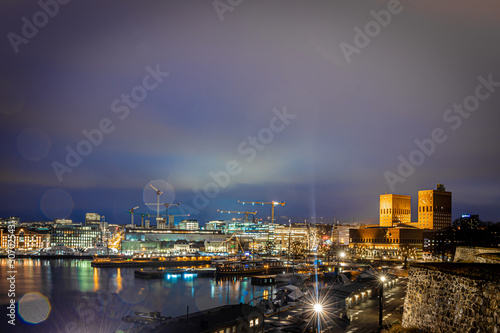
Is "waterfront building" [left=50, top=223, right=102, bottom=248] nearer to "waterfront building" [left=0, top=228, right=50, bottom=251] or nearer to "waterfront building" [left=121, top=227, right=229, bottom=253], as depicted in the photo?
"waterfront building" [left=0, top=228, right=50, bottom=251]

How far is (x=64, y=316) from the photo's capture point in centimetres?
2122

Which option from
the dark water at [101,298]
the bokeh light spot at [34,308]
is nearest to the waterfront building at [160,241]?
the dark water at [101,298]

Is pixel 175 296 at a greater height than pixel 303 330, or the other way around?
pixel 303 330

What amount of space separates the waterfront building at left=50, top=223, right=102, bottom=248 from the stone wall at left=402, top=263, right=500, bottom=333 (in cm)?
10252

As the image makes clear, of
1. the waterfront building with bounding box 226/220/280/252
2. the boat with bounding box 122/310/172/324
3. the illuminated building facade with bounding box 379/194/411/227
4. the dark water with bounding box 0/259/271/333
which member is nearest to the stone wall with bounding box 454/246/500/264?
the boat with bounding box 122/310/172/324

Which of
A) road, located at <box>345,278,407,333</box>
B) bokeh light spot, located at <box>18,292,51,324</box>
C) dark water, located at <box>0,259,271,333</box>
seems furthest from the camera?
bokeh light spot, located at <box>18,292,51,324</box>

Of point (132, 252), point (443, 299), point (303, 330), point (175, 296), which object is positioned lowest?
point (132, 252)

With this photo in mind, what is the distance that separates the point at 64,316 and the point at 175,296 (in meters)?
8.53

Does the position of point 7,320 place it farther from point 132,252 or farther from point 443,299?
point 132,252

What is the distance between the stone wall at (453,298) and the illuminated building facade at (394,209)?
76.1 m

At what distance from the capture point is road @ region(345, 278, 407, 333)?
43.2ft

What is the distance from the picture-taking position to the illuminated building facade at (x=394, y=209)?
7862 centimetres

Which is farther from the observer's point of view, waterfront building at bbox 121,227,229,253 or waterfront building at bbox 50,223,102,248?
waterfront building at bbox 50,223,102,248

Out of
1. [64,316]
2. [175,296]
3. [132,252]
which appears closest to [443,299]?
[64,316]
